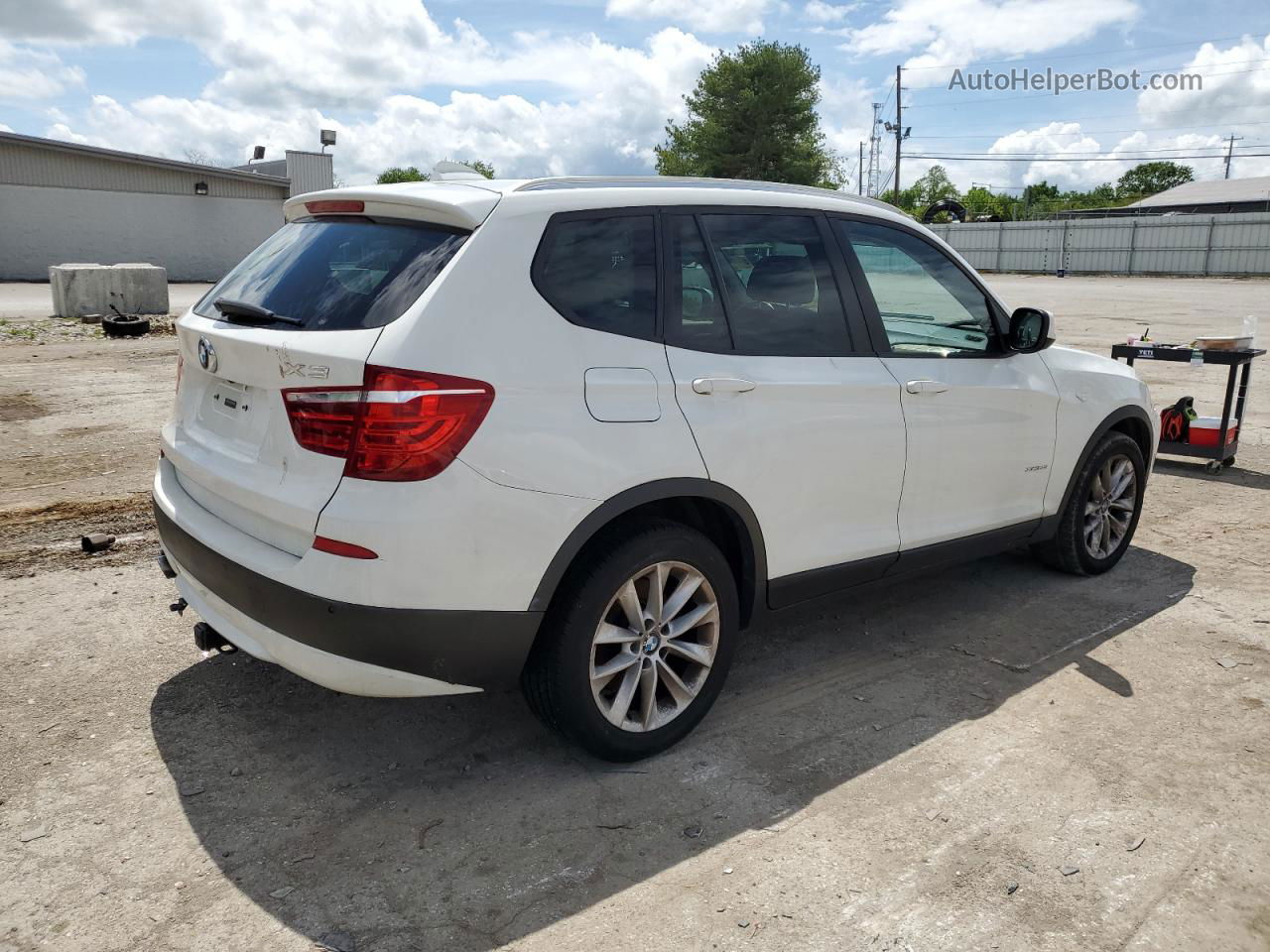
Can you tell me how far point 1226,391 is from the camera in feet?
24.6

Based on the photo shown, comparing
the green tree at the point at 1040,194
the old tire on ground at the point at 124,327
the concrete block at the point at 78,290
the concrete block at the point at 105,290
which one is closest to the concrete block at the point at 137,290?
the concrete block at the point at 105,290

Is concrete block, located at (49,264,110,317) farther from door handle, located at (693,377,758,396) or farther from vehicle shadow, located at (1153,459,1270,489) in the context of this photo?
door handle, located at (693,377,758,396)

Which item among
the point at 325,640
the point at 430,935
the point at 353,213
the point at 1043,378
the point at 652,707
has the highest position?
the point at 353,213

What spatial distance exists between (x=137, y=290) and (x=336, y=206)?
17876 mm

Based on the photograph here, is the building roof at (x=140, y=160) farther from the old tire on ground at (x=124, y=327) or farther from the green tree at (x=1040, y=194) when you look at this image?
the green tree at (x=1040, y=194)

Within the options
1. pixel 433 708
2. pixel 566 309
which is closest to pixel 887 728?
pixel 433 708

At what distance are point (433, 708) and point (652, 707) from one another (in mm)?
920

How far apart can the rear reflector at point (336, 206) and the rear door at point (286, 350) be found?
0.01 meters

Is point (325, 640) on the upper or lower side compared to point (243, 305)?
lower

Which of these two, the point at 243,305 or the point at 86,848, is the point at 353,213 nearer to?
the point at 243,305

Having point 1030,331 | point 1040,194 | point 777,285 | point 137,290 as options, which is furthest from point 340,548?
point 1040,194

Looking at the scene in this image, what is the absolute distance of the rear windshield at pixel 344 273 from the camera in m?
2.86

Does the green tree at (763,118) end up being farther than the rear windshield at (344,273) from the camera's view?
Yes

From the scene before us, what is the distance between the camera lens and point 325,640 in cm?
276
